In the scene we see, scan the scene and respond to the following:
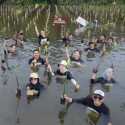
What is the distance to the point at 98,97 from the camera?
1709 cm

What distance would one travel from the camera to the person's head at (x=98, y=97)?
16.9 meters

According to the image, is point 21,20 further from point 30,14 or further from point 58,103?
point 58,103

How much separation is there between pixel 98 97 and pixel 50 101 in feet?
14.6

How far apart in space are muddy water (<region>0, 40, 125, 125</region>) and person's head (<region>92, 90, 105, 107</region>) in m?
1.39

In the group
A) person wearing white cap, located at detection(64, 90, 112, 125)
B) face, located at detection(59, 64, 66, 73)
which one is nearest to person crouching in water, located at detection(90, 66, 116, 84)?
face, located at detection(59, 64, 66, 73)

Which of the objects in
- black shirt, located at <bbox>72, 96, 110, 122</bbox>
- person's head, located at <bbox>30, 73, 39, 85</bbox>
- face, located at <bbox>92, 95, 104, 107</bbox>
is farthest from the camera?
person's head, located at <bbox>30, 73, 39, 85</bbox>

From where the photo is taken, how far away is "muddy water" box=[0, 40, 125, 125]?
61.1ft

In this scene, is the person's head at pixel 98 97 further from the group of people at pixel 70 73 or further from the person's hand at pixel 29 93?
the person's hand at pixel 29 93

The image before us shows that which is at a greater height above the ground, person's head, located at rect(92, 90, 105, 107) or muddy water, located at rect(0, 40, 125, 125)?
person's head, located at rect(92, 90, 105, 107)

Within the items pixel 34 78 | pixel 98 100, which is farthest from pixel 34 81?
pixel 98 100

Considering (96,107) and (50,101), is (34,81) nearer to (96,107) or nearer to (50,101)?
(50,101)

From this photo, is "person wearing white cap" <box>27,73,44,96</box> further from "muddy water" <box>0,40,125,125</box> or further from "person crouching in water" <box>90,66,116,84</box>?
"person crouching in water" <box>90,66,116,84</box>

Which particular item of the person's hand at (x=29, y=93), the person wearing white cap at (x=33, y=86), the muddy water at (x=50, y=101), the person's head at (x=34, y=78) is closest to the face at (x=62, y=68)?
the muddy water at (x=50, y=101)

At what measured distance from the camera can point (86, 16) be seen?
201 feet
